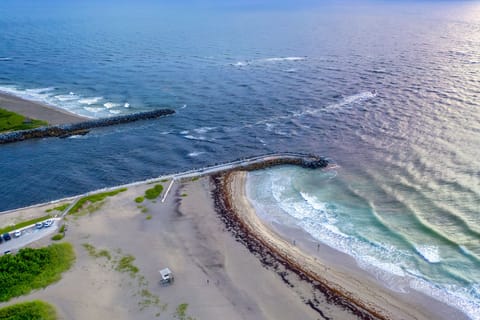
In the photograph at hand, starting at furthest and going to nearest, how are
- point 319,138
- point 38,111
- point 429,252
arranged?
point 38,111 < point 319,138 < point 429,252

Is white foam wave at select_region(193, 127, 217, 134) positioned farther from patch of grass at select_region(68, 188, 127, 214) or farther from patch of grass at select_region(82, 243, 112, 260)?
patch of grass at select_region(82, 243, 112, 260)

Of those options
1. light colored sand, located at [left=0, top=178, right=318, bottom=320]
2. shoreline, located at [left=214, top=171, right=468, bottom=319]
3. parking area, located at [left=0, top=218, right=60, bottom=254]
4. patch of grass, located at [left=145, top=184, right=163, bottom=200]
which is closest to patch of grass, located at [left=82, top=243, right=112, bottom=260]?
light colored sand, located at [left=0, top=178, right=318, bottom=320]

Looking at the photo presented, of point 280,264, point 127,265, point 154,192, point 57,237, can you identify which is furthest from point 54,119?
point 280,264

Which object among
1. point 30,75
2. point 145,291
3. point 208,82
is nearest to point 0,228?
point 145,291

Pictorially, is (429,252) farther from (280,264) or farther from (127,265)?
(127,265)

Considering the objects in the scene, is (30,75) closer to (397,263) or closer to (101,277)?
(101,277)

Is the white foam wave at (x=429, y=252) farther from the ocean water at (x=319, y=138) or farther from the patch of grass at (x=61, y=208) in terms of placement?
the patch of grass at (x=61, y=208)

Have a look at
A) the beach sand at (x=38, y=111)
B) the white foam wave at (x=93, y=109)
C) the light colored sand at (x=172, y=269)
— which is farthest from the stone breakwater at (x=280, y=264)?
the white foam wave at (x=93, y=109)
